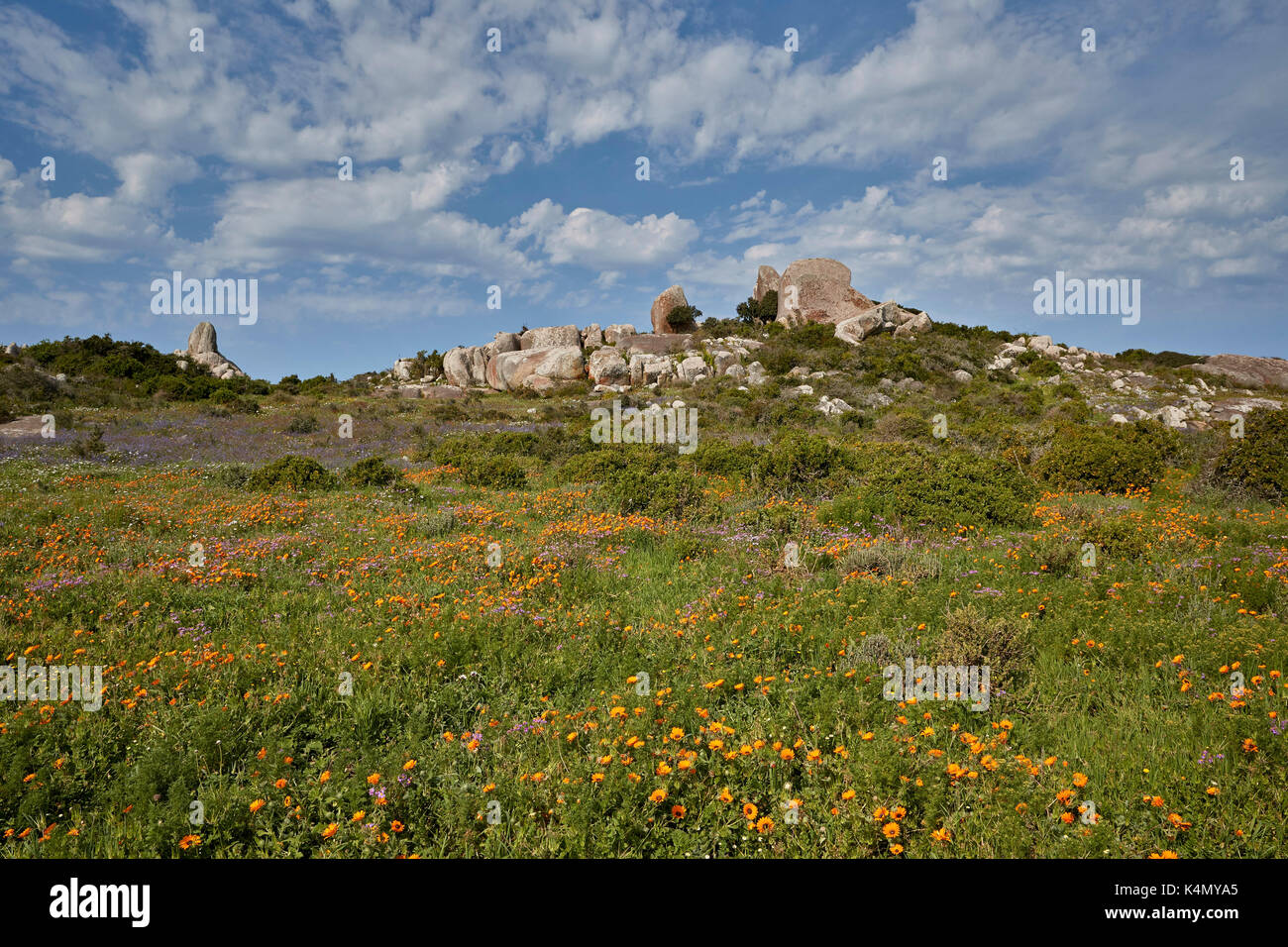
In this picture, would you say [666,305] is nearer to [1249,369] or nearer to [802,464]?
[1249,369]

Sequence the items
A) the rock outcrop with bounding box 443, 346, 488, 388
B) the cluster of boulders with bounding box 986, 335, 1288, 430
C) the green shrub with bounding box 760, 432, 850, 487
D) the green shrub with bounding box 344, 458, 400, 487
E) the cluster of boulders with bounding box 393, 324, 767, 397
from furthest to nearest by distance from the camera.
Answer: the rock outcrop with bounding box 443, 346, 488, 388
the cluster of boulders with bounding box 393, 324, 767, 397
the cluster of boulders with bounding box 986, 335, 1288, 430
the green shrub with bounding box 344, 458, 400, 487
the green shrub with bounding box 760, 432, 850, 487

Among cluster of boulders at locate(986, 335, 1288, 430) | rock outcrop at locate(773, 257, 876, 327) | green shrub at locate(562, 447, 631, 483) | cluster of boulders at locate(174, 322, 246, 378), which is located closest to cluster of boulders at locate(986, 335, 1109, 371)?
cluster of boulders at locate(986, 335, 1288, 430)

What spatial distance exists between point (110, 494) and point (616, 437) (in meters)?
13.7

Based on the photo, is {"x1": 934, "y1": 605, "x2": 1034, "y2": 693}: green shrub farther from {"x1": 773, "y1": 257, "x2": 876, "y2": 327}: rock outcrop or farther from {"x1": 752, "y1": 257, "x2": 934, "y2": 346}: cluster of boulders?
{"x1": 773, "y1": 257, "x2": 876, "y2": 327}: rock outcrop

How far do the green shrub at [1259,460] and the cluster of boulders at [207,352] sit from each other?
7035cm

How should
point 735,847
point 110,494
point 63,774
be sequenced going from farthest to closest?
1. point 110,494
2. point 63,774
3. point 735,847

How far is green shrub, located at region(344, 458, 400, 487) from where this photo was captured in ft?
47.7

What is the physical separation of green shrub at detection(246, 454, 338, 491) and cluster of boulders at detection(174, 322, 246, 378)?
54.8 m

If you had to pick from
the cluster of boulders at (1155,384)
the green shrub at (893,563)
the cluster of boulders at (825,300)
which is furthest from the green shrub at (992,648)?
the cluster of boulders at (825,300)

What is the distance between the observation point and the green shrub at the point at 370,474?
1454 centimetres

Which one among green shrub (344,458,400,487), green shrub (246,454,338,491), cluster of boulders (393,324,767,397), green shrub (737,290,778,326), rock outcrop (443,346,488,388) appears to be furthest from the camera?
green shrub (737,290,778,326)

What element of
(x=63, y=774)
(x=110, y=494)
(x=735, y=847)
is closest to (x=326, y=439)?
(x=110, y=494)
